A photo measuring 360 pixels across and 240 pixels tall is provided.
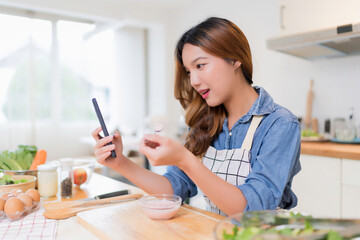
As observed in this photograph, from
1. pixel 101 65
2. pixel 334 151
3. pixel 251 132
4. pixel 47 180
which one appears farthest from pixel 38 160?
pixel 101 65

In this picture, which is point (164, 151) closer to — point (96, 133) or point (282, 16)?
point (96, 133)

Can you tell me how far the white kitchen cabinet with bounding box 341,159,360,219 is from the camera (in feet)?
6.12

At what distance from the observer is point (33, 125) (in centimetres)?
450

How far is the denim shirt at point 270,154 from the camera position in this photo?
2.96 ft

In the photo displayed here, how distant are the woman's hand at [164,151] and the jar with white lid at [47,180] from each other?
60 centimetres

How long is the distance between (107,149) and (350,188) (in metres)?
1.62

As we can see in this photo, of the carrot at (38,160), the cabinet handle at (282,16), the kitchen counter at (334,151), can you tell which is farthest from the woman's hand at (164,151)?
the cabinet handle at (282,16)

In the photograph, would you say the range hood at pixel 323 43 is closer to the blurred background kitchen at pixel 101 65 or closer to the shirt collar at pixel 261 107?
the blurred background kitchen at pixel 101 65

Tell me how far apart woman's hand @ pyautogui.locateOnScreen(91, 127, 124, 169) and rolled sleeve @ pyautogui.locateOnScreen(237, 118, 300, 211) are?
0.45m

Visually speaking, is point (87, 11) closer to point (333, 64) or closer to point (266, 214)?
point (333, 64)

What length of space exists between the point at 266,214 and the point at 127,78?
481cm

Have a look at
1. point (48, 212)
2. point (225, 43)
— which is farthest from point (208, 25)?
point (48, 212)

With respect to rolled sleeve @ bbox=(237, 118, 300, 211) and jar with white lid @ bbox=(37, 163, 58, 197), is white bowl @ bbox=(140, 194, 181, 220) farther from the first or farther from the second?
jar with white lid @ bbox=(37, 163, 58, 197)

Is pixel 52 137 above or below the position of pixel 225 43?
below
